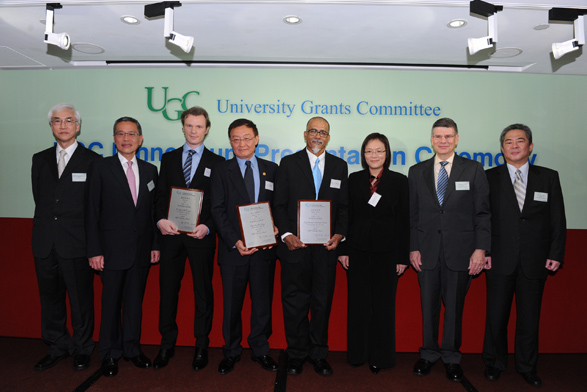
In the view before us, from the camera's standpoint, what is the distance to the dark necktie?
3.04 metres

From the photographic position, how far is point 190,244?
3078mm

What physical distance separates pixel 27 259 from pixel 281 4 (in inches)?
133

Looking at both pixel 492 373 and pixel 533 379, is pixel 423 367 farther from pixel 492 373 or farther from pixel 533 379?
pixel 533 379

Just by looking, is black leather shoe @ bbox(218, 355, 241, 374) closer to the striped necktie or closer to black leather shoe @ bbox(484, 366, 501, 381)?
black leather shoe @ bbox(484, 366, 501, 381)

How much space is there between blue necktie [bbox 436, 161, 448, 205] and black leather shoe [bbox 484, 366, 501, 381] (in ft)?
4.66

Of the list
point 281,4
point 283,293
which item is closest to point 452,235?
point 283,293

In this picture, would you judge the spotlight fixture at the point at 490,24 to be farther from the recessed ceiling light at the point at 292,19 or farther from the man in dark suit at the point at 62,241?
the man in dark suit at the point at 62,241

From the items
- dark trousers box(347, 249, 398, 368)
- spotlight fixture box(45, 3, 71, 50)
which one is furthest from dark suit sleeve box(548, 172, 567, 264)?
spotlight fixture box(45, 3, 71, 50)

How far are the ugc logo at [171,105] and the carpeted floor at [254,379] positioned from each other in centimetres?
244

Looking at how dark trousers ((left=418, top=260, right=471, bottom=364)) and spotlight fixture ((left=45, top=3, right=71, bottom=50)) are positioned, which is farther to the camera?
dark trousers ((left=418, top=260, right=471, bottom=364))

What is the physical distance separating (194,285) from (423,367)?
198cm

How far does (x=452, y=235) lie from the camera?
9.93 ft

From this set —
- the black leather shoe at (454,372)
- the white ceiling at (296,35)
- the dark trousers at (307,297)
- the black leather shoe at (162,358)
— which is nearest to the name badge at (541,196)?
the white ceiling at (296,35)

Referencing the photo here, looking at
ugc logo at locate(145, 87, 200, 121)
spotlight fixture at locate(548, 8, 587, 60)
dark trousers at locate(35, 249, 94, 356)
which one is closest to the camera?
spotlight fixture at locate(548, 8, 587, 60)
